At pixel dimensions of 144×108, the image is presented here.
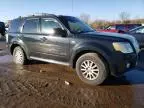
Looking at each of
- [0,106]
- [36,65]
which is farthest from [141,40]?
[0,106]

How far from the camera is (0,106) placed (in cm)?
474

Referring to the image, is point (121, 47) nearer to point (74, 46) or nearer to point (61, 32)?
point (74, 46)

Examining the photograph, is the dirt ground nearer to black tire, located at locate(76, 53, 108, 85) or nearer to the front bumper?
black tire, located at locate(76, 53, 108, 85)

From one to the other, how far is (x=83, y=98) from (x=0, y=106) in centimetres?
165

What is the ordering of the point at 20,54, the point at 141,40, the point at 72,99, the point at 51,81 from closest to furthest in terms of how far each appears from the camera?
the point at 72,99, the point at 51,81, the point at 20,54, the point at 141,40

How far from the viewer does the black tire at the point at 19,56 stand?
8.65m

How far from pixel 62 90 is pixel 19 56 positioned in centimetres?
343

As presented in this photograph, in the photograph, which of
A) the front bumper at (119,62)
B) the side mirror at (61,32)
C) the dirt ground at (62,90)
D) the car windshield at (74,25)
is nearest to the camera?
the dirt ground at (62,90)

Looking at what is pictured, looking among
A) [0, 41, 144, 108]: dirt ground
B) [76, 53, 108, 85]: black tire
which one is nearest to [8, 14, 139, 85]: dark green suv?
[76, 53, 108, 85]: black tire

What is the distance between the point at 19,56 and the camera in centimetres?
874

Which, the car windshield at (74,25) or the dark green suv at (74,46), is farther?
the car windshield at (74,25)

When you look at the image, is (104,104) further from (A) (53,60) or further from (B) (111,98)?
(A) (53,60)

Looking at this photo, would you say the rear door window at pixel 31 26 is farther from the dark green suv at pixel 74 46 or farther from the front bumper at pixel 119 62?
the front bumper at pixel 119 62

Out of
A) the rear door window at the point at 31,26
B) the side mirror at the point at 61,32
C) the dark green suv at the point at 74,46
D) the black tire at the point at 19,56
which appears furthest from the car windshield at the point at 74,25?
the black tire at the point at 19,56
